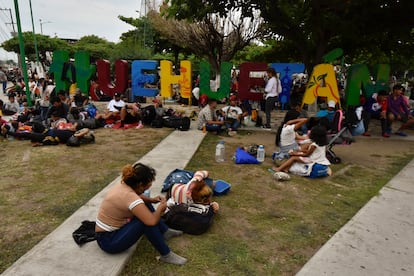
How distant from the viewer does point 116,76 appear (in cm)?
1373

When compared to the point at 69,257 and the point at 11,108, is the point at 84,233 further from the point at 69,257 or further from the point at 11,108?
the point at 11,108

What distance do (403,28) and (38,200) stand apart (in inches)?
473

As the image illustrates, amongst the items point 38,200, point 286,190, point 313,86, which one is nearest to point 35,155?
point 38,200

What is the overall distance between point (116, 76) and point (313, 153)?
384 inches

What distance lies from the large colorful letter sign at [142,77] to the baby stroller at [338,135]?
27.3 feet

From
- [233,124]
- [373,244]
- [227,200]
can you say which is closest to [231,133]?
[233,124]

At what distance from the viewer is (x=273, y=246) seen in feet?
13.3

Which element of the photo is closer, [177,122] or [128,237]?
[128,237]

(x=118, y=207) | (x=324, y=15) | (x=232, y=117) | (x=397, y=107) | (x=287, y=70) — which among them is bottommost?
(x=232, y=117)

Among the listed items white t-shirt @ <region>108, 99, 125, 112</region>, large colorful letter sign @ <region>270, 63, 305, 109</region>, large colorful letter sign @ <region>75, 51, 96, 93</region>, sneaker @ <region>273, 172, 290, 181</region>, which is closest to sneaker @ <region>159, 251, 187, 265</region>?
sneaker @ <region>273, 172, 290, 181</region>

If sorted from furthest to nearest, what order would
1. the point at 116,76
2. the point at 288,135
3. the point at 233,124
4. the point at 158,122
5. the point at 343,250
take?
the point at 116,76 < the point at 158,122 < the point at 233,124 < the point at 288,135 < the point at 343,250

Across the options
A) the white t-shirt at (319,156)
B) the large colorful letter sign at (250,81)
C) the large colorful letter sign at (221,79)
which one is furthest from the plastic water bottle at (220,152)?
the large colorful letter sign at (221,79)

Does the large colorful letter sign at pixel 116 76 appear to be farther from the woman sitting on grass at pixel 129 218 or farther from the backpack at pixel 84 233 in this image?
the woman sitting on grass at pixel 129 218

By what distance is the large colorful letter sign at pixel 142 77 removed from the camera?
45.0 ft
